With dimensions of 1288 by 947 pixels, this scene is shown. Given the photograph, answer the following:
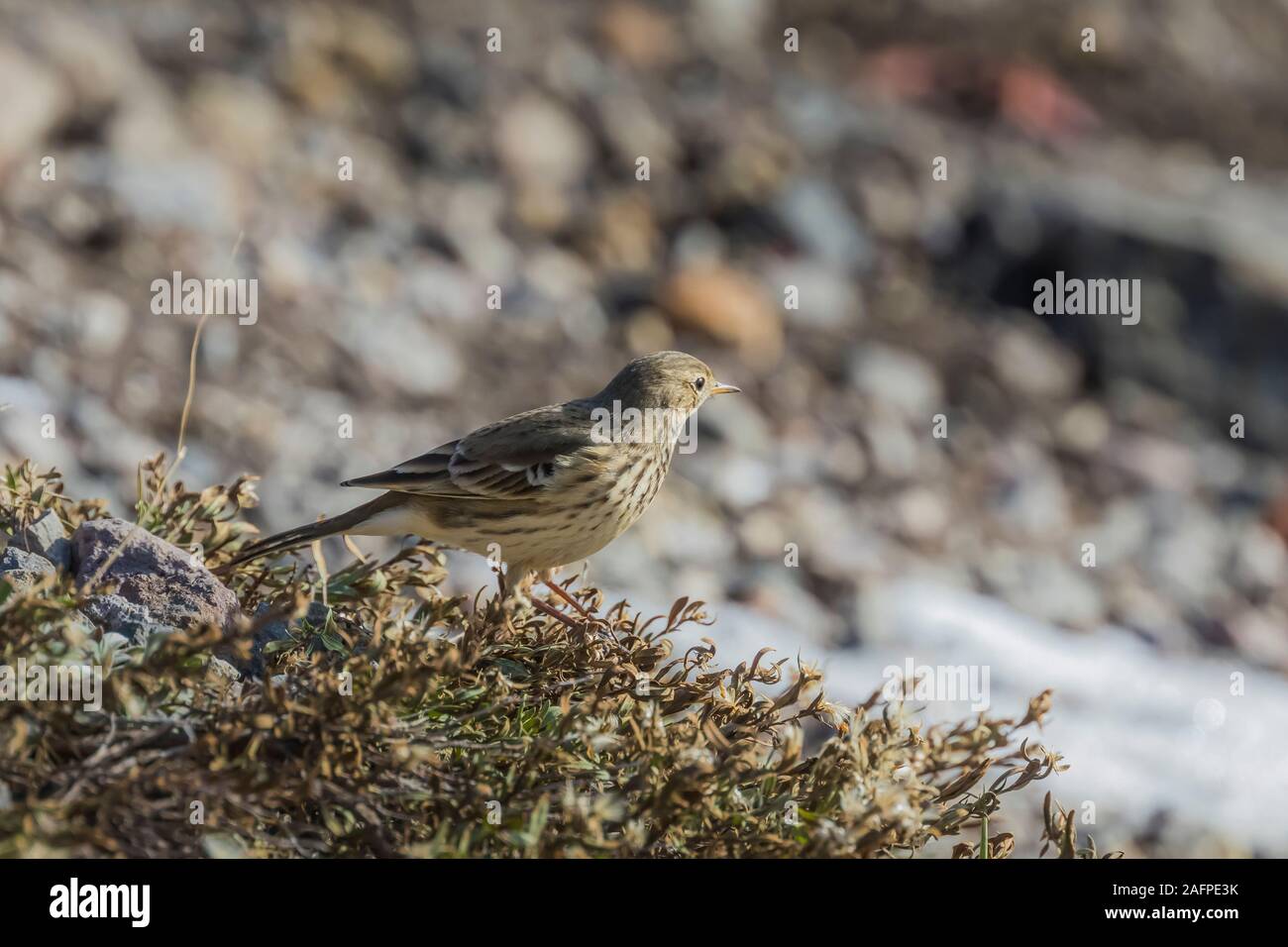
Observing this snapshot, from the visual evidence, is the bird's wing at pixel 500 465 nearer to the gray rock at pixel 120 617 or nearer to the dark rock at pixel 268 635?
the dark rock at pixel 268 635

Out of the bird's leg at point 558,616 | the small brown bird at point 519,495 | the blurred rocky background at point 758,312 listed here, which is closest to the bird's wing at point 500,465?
the small brown bird at point 519,495

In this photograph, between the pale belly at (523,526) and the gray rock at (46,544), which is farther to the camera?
the pale belly at (523,526)

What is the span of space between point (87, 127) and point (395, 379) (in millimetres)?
2547

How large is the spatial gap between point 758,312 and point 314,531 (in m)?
6.08

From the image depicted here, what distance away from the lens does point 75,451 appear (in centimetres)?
664

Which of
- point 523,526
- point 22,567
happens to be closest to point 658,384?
point 523,526

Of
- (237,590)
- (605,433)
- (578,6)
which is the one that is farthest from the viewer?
(578,6)

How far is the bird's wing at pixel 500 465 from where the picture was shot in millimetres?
4887

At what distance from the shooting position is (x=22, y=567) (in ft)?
11.2

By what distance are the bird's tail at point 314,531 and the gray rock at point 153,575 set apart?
1.07 feet

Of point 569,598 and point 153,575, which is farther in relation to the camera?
point 569,598

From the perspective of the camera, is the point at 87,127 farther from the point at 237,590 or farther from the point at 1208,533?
the point at 1208,533

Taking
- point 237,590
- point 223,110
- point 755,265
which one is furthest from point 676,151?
point 237,590

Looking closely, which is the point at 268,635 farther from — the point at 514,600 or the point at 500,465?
the point at 500,465
